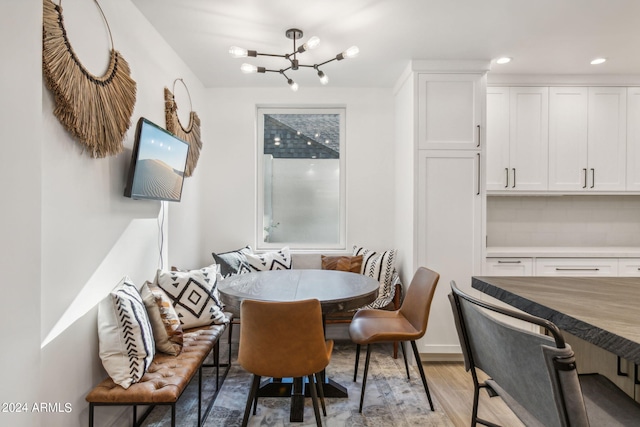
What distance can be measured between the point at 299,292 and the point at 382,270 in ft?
4.62

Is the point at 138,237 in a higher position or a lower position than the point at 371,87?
lower

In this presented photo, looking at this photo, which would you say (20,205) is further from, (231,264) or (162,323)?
(231,264)

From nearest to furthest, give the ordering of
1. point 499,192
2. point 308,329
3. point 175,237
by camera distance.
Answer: point 308,329 → point 175,237 → point 499,192

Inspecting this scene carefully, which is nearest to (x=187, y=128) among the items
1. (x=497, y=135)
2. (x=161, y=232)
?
(x=161, y=232)

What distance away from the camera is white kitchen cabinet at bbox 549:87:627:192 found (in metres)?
3.45

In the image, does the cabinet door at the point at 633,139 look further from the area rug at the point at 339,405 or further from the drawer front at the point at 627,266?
the area rug at the point at 339,405

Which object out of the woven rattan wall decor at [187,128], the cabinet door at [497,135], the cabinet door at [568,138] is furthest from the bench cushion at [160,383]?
the cabinet door at [568,138]

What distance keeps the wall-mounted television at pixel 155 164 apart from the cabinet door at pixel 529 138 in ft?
9.89

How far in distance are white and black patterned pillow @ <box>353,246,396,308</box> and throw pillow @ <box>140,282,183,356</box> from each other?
171 cm

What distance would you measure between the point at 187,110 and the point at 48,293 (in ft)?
6.99

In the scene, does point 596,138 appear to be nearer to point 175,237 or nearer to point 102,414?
point 175,237

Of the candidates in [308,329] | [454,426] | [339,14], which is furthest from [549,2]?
[454,426]

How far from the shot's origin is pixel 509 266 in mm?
3215

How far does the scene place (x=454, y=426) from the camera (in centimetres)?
209
